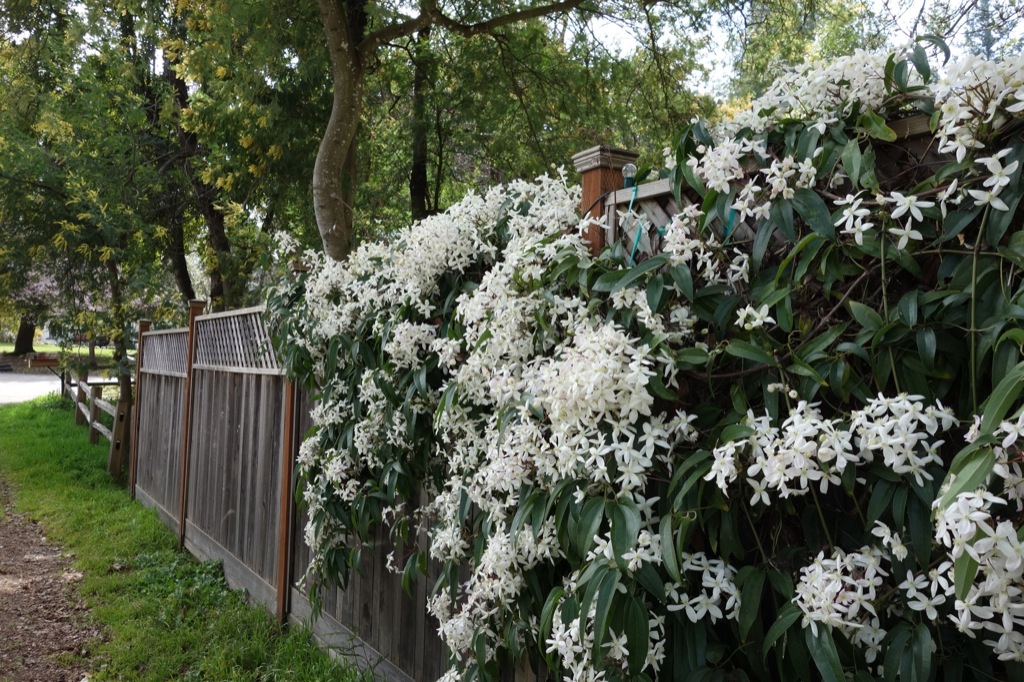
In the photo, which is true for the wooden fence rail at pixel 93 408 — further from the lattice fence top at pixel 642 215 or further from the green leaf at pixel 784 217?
the green leaf at pixel 784 217

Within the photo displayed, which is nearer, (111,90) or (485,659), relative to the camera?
(485,659)

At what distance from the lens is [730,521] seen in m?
1.43

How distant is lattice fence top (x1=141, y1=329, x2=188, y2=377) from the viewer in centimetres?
631

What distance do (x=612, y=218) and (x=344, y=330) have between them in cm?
145

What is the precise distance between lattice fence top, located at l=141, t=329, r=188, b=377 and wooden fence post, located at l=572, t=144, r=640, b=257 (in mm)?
5011

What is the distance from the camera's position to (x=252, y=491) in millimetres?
4539

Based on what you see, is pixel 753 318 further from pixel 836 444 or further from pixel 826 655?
pixel 826 655

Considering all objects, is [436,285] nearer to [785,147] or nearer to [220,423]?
[785,147]

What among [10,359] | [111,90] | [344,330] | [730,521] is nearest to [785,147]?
[730,521]

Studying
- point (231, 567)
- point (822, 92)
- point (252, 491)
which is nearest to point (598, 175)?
point (822, 92)

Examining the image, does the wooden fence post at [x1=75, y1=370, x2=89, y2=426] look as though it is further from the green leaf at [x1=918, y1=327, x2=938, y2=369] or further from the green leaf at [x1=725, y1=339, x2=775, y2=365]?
the green leaf at [x1=918, y1=327, x2=938, y2=369]

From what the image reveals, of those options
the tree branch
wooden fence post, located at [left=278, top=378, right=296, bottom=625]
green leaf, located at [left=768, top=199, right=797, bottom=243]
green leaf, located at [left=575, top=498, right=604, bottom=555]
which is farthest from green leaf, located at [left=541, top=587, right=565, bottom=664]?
the tree branch

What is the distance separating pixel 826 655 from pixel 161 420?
680 cm

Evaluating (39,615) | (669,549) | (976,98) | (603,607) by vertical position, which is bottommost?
(39,615)
